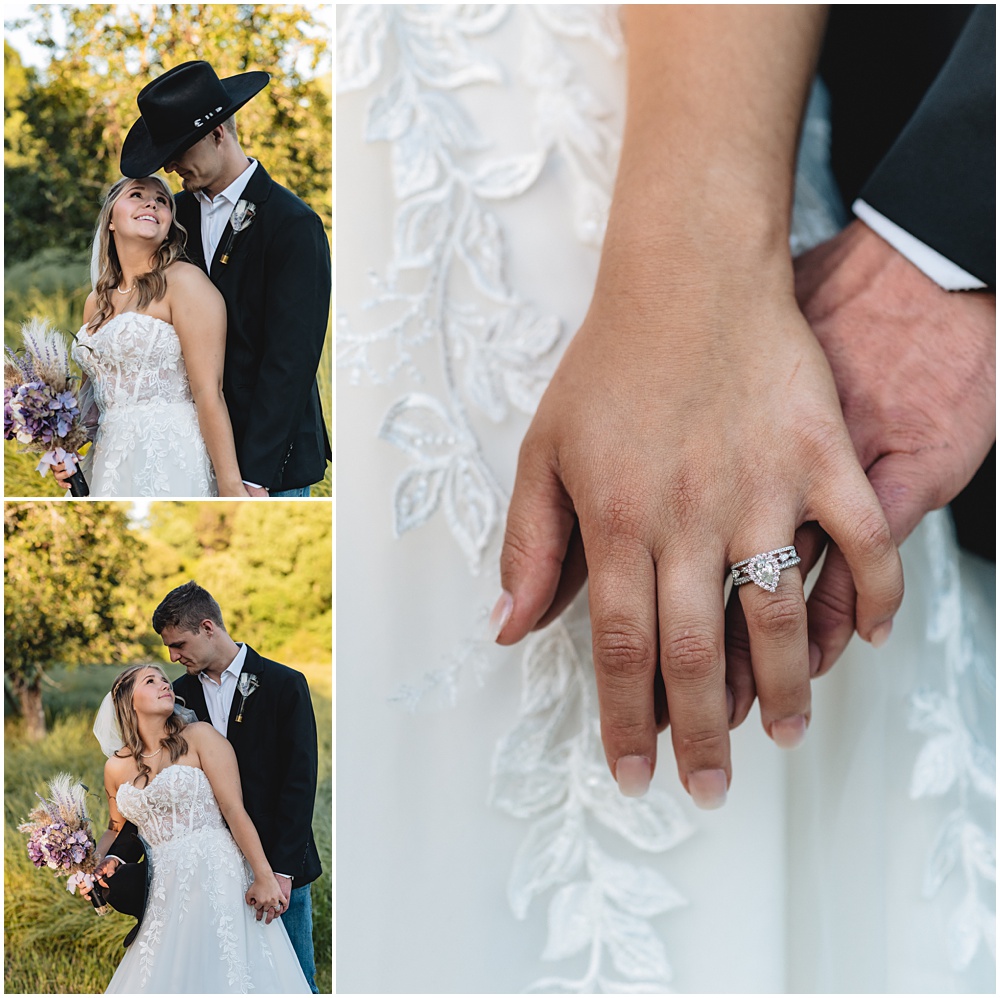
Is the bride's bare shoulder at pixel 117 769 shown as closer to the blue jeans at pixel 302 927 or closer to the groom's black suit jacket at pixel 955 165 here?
the blue jeans at pixel 302 927

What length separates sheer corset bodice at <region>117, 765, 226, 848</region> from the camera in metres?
0.48

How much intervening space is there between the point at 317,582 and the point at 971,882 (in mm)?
488

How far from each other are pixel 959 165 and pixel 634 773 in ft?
1.52

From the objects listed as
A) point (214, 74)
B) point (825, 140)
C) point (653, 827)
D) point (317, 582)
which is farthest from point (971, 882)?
point (214, 74)

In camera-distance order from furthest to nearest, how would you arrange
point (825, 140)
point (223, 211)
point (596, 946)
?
1. point (825, 140)
2. point (596, 946)
3. point (223, 211)

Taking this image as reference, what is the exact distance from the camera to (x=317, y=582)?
508 mm

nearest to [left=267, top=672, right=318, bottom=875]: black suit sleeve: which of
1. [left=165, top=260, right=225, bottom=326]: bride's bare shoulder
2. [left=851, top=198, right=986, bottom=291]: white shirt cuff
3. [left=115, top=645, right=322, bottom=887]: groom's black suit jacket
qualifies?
[left=115, top=645, right=322, bottom=887]: groom's black suit jacket

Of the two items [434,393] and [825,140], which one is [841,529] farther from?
[825,140]

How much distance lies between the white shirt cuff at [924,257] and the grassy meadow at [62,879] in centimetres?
49

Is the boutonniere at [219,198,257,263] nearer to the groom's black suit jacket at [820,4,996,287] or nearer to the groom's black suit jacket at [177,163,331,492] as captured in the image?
the groom's black suit jacket at [177,163,331,492]

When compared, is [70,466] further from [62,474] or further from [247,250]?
[247,250]

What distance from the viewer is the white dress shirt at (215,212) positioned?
0.46 m

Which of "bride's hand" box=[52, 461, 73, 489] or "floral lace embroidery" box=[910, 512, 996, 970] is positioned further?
"floral lace embroidery" box=[910, 512, 996, 970]

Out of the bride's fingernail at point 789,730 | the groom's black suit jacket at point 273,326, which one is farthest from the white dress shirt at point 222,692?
the bride's fingernail at point 789,730
